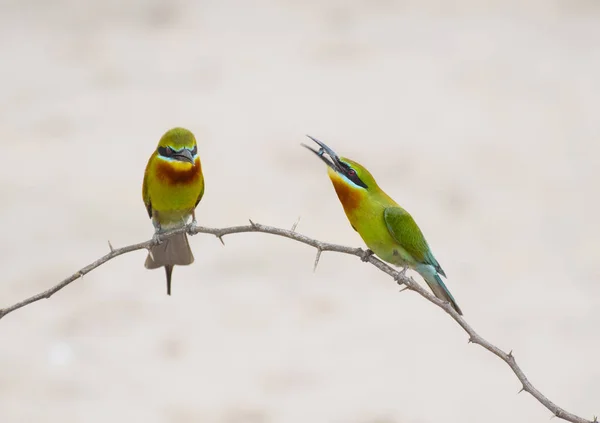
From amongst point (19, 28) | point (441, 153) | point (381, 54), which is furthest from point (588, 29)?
point (19, 28)

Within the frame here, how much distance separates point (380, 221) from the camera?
9.46 ft

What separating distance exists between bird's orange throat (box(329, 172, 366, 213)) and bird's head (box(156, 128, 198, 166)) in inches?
16.8

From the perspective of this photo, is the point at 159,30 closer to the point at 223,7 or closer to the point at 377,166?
the point at 223,7

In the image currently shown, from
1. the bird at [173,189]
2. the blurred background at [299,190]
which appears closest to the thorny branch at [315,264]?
the bird at [173,189]

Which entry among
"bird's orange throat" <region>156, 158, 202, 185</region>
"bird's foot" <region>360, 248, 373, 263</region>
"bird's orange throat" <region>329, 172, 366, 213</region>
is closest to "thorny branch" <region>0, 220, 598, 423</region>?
"bird's foot" <region>360, 248, 373, 263</region>

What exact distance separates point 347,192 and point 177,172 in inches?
24.4

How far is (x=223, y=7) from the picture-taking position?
9.63 metres

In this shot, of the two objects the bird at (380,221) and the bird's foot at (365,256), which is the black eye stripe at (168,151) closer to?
the bird at (380,221)

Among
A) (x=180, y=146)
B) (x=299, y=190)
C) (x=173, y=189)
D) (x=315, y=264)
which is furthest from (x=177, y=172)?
(x=299, y=190)

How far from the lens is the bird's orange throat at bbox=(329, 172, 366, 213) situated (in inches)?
110

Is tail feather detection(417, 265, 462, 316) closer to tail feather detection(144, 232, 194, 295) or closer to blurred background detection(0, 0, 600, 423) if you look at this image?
tail feather detection(144, 232, 194, 295)

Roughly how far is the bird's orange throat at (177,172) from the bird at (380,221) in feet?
1.75

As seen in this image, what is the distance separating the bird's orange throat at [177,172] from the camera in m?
3.14

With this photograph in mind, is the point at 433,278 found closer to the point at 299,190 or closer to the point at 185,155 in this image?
the point at 185,155
